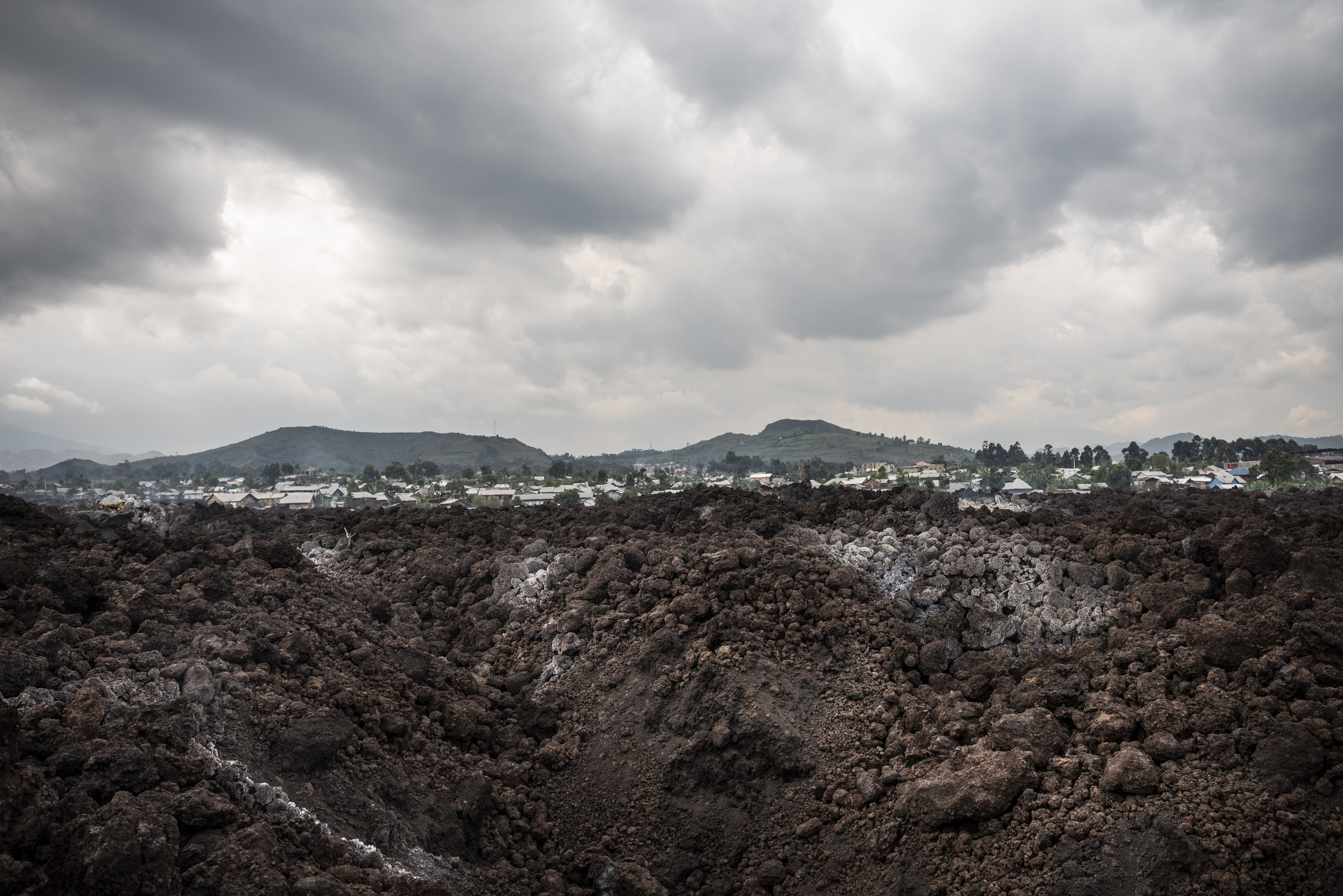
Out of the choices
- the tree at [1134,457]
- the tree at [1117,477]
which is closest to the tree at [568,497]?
the tree at [1117,477]

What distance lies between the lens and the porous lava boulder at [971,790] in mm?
6938

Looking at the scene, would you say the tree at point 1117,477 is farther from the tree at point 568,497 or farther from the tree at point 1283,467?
the tree at point 568,497

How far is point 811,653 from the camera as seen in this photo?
10.6 m

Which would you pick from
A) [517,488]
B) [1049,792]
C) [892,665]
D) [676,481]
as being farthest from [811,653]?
[676,481]

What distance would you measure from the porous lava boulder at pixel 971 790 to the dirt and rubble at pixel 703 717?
0.04 m

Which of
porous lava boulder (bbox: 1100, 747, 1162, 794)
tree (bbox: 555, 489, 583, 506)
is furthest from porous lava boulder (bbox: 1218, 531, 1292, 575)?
tree (bbox: 555, 489, 583, 506)

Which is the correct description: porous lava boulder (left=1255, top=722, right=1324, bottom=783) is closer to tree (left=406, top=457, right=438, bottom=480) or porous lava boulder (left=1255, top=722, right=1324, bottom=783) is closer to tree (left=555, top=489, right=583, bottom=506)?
tree (left=555, top=489, right=583, bottom=506)

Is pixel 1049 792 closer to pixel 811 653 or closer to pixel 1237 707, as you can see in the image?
pixel 1237 707

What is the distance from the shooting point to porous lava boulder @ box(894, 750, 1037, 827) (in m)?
6.94

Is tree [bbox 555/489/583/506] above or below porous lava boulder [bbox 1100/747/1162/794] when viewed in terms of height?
above

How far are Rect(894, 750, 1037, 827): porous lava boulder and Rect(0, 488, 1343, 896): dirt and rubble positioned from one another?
0.04 metres

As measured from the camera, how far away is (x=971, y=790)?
7059 millimetres

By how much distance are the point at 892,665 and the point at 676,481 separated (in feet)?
287

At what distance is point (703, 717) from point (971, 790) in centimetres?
365
